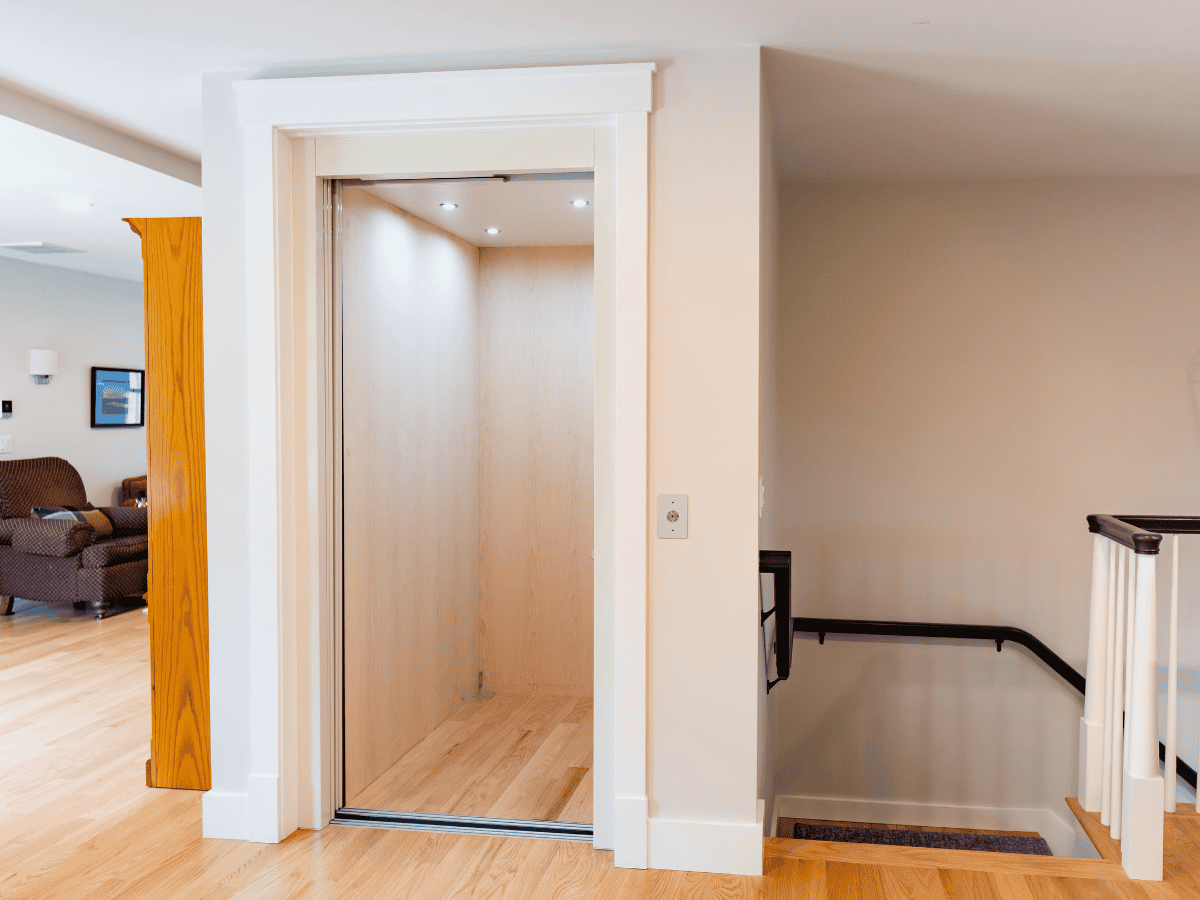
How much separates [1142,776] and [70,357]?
7176 millimetres

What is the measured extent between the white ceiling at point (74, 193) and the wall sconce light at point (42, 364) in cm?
71

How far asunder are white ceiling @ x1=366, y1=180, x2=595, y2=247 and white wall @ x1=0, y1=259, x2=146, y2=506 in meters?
3.93

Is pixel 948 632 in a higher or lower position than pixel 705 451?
lower

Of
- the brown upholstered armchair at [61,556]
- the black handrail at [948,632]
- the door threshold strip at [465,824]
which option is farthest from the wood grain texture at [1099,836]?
the brown upholstered armchair at [61,556]

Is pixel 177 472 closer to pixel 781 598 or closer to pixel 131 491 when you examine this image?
pixel 781 598

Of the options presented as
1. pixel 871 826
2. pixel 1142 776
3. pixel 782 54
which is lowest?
pixel 871 826

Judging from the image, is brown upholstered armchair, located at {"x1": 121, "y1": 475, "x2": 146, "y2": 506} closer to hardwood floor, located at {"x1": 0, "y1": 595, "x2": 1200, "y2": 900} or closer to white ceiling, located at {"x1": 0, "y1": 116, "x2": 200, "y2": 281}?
white ceiling, located at {"x1": 0, "y1": 116, "x2": 200, "y2": 281}

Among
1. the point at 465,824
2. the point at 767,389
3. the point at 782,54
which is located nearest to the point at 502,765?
the point at 465,824

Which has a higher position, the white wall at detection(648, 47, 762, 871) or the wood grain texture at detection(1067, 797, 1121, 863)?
the white wall at detection(648, 47, 762, 871)

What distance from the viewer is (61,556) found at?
5.67 meters

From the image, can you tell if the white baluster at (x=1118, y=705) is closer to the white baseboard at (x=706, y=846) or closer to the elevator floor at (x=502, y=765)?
the white baseboard at (x=706, y=846)

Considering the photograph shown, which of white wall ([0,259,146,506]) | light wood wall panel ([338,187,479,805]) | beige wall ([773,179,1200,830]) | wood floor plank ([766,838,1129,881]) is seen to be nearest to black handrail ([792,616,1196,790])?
beige wall ([773,179,1200,830])

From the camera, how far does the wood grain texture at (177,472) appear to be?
9.96 ft

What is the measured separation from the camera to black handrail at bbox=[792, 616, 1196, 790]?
4.01m
